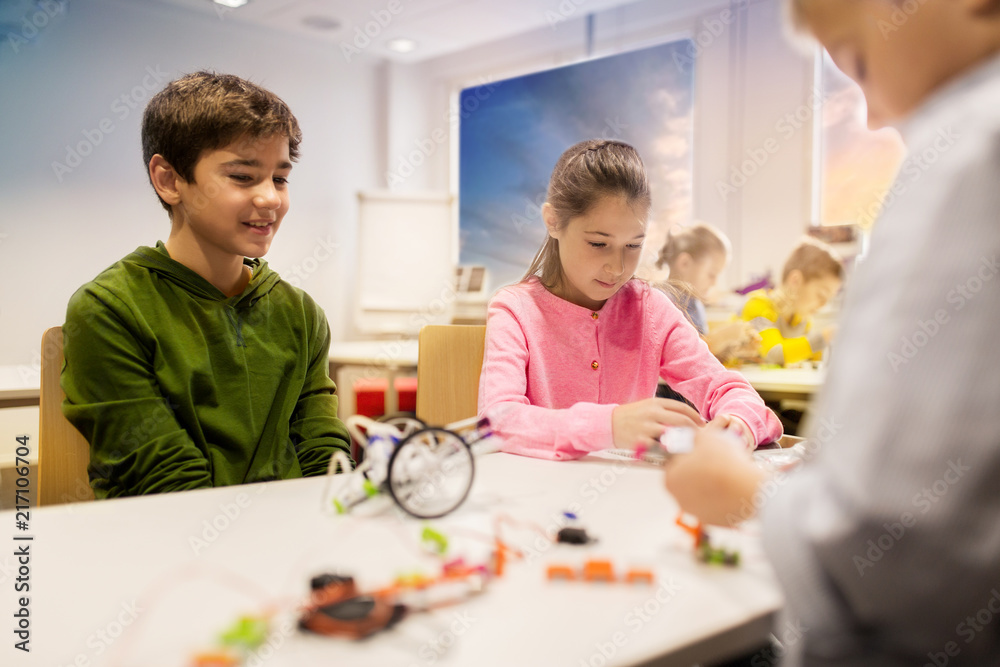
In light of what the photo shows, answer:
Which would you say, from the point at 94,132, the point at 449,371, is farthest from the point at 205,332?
the point at 94,132

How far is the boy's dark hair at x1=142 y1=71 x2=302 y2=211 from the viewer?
1.15 meters

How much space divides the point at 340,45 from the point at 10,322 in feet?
8.70

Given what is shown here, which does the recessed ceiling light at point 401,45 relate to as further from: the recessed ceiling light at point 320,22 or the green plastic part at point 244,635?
the green plastic part at point 244,635

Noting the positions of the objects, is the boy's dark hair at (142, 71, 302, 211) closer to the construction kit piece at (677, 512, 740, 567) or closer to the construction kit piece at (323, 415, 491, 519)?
the construction kit piece at (323, 415, 491, 519)

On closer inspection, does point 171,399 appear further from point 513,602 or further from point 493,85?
point 493,85

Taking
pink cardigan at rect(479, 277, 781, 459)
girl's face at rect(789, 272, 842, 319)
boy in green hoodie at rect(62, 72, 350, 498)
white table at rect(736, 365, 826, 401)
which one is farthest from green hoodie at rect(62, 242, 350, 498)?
girl's face at rect(789, 272, 842, 319)

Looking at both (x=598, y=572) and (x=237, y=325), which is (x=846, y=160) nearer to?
(x=237, y=325)

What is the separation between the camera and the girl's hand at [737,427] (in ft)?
3.45

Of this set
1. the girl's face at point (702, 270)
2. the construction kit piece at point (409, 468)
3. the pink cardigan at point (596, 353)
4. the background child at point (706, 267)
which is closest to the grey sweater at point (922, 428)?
the construction kit piece at point (409, 468)

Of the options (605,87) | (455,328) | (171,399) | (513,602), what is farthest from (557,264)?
(605,87)

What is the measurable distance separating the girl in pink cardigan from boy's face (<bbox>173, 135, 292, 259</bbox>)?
42 centimetres

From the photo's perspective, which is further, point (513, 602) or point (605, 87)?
point (605, 87)

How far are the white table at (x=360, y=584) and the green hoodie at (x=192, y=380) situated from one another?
0.77 feet

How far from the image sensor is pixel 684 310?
4.77ft
